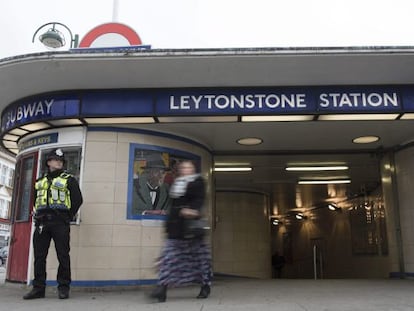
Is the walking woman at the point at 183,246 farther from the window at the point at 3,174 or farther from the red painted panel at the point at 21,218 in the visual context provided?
the window at the point at 3,174

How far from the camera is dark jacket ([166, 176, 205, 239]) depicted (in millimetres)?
5756

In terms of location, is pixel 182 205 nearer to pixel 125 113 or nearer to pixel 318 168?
pixel 125 113

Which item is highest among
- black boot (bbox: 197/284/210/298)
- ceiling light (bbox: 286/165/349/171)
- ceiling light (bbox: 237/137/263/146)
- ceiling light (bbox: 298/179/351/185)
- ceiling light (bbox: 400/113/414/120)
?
ceiling light (bbox: 237/137/263/146)

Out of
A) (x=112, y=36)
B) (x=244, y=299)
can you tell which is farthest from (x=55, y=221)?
(x=112, y=36)

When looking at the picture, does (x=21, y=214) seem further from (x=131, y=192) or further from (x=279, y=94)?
(x=279, y=94)

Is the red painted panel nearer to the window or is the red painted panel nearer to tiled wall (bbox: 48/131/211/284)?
tiled wall (bbox: 48/131/211/284)

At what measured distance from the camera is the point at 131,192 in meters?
8.13

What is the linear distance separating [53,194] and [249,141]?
14.8ft

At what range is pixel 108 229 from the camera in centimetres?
784

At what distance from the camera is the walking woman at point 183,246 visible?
18.8 feet

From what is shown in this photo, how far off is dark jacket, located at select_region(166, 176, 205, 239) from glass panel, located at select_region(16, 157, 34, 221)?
3871 mm

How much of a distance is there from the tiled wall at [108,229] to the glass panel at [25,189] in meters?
1.26

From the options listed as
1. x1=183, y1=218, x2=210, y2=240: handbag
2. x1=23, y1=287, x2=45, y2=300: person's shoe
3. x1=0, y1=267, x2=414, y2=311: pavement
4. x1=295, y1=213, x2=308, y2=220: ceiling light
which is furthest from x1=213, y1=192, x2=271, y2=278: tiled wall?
x1=183, y1=218, x2=210, y2=240: handbag

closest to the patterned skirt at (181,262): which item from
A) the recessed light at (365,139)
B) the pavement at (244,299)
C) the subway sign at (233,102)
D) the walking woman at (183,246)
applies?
the walking woman at (183,246)
